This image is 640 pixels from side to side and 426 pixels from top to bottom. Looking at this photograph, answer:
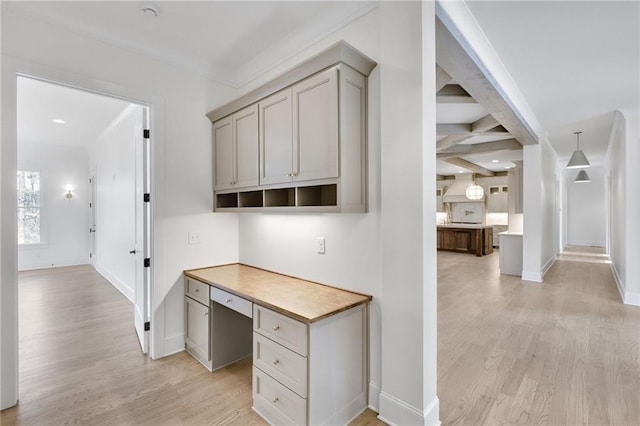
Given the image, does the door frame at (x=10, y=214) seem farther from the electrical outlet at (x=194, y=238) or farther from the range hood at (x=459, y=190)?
the range hood at (x=459, y=190)

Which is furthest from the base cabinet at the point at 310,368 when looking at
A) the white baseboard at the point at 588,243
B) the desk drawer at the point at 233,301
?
the white baseboard at the point at 588,243

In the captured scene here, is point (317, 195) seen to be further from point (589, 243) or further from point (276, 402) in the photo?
point (589, 243)

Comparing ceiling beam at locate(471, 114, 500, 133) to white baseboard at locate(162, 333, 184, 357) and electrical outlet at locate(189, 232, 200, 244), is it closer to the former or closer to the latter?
electrical outlet at locate(189, 232, 200, 244)

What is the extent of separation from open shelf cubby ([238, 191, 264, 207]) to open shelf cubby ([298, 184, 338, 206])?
2.37ft

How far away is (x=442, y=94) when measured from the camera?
373cm

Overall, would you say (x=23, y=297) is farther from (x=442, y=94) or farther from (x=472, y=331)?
(x=442, y=94)

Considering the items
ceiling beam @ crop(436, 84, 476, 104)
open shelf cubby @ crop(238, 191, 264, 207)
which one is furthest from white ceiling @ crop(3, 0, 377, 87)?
ceiling beam @ crop(436, 84, 476, 104)

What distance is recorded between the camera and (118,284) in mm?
5379

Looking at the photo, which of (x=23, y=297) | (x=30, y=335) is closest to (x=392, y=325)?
(x=30, y=335)

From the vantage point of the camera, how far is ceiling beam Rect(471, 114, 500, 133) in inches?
189

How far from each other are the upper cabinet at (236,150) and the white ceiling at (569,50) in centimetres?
192

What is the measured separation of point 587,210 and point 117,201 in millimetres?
13818

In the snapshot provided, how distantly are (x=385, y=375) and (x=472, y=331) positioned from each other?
1.94m

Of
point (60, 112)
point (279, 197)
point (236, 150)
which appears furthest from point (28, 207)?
point (279, 197)
